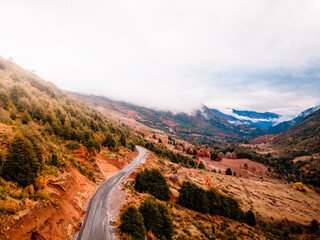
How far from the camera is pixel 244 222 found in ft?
149

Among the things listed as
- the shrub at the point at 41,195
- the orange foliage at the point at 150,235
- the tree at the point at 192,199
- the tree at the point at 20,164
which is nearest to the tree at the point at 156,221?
the orange foliage at the point at 150,235

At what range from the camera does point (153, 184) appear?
35.5m

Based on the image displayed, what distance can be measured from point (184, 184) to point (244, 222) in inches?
1036

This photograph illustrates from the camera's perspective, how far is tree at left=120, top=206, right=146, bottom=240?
18.2m

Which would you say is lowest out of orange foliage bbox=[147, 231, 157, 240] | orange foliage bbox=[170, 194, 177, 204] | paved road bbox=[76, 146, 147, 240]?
orange foliage bbox=[170, 194, 177, 204]

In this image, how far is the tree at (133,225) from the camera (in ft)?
59.8

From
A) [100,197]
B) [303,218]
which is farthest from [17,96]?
[303,218]

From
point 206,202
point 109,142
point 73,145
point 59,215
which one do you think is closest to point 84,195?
point 59,215

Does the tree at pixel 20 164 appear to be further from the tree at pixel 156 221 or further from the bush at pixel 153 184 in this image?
the bush at pixel 153 184

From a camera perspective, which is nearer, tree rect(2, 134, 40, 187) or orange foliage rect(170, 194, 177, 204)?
tree rect(2, 134, 40, 187)

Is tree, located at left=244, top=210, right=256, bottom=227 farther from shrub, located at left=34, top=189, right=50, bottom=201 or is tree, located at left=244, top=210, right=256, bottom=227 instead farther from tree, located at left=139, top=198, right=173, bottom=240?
shrub, located at left=34, top=189, right=50, bottom=201

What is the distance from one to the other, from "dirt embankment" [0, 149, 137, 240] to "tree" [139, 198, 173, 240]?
10206 mm

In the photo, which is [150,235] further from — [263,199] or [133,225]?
[263,199]

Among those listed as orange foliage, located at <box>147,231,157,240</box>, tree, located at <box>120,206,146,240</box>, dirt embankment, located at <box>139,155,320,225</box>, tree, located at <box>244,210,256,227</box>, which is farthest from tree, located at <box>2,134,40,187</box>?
tree, located at <box>244,210,256,227</box>
